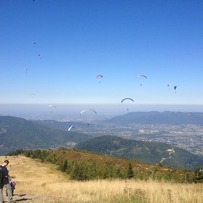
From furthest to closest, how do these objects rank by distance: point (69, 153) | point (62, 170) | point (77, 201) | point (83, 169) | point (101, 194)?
point (69, 153) < point (62, 170) < point (83, 169) < point (101, 194) < point (77, 201)

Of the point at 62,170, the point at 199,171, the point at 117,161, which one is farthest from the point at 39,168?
the point at 199,171

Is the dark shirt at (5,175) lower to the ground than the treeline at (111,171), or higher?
higher

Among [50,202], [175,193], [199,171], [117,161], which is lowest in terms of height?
[117,161]

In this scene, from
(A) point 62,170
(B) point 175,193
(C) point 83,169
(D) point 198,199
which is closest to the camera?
(D) point 198,199

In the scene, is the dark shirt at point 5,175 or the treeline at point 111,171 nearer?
the dark shirt at point 5,175

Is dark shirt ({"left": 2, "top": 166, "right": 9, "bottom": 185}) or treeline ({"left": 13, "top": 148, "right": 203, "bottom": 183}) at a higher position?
dark shirt ({"left": 2, "top": 166, "right": 9, "bottom": 185})

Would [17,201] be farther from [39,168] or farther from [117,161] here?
[117,161]

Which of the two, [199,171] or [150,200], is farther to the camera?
[199,171]

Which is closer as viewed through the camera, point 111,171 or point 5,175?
point 5,175

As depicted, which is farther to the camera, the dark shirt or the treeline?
the treeline

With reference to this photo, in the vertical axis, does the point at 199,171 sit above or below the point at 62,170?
above

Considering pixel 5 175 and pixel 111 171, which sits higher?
pixel 5 175
